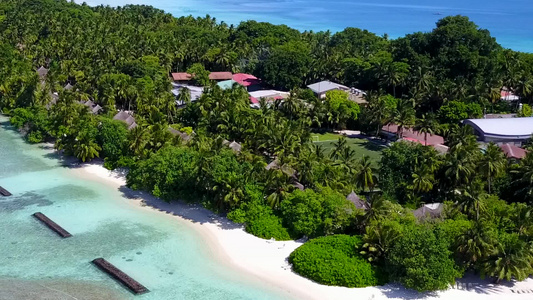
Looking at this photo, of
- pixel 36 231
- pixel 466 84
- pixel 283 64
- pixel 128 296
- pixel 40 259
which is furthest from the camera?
pixel 283 64

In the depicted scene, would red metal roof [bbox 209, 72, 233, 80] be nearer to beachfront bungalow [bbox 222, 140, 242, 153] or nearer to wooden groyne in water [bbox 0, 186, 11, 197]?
beachfront bungalow [bbox 222, 140, 242, 153]

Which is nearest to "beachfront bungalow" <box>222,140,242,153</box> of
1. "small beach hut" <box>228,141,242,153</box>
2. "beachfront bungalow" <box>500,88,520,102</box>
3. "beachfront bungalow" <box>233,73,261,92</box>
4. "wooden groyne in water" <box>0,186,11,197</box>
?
"small beach hut" <box>228,141,242,153</box>

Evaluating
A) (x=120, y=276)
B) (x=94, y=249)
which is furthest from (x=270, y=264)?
(x=94, y=249)

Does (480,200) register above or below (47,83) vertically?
below

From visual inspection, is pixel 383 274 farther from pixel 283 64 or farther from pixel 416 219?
pixel 283 64

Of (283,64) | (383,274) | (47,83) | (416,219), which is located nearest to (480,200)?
(416,219)

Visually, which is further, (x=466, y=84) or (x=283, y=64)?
(x=283, y=64)
